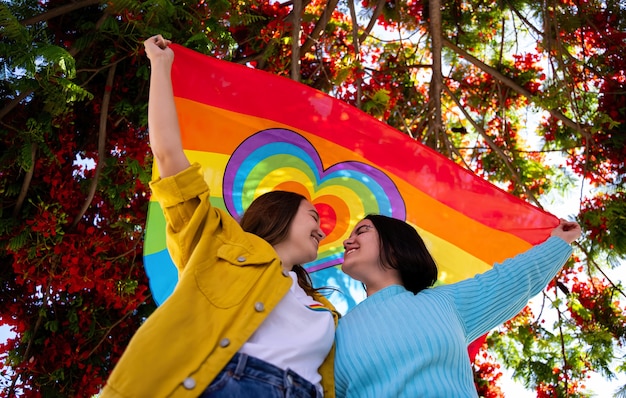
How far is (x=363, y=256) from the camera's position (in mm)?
2953

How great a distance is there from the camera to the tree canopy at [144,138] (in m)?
4.34

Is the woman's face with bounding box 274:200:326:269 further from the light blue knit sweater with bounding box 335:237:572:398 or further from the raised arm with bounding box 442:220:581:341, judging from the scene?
the raised arm with bounding box 442:220:581:341

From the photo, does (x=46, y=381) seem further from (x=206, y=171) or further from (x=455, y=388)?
(x=455, y=388)

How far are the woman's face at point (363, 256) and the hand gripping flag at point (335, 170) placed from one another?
0.70 meters

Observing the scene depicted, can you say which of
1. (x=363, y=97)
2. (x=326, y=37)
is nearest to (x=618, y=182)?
(x=363, y=97)

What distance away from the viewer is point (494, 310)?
289 centimetres

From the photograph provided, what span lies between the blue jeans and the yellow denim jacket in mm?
25

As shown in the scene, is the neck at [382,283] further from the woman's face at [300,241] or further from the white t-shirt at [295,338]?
the white t-shirt at [295,338]

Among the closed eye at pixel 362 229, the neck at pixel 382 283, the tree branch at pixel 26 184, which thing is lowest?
the neck at pixel 382 283

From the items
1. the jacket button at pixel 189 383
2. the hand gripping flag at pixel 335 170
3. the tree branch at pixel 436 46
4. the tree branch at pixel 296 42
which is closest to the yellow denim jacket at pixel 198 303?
the jacket button at pixel 189 383

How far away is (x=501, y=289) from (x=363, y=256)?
0.51 meters

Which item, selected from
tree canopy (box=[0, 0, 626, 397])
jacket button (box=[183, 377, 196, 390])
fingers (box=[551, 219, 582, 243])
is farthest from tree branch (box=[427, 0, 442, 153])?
jacket button (box=[183, 377, 196, 390])

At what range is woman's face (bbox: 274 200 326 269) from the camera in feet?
8.92

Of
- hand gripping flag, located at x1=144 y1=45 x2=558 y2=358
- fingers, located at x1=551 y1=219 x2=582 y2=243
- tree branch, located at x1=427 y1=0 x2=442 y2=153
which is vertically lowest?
fingers, located at x1=551 y1=219 x2=582 y2=243
